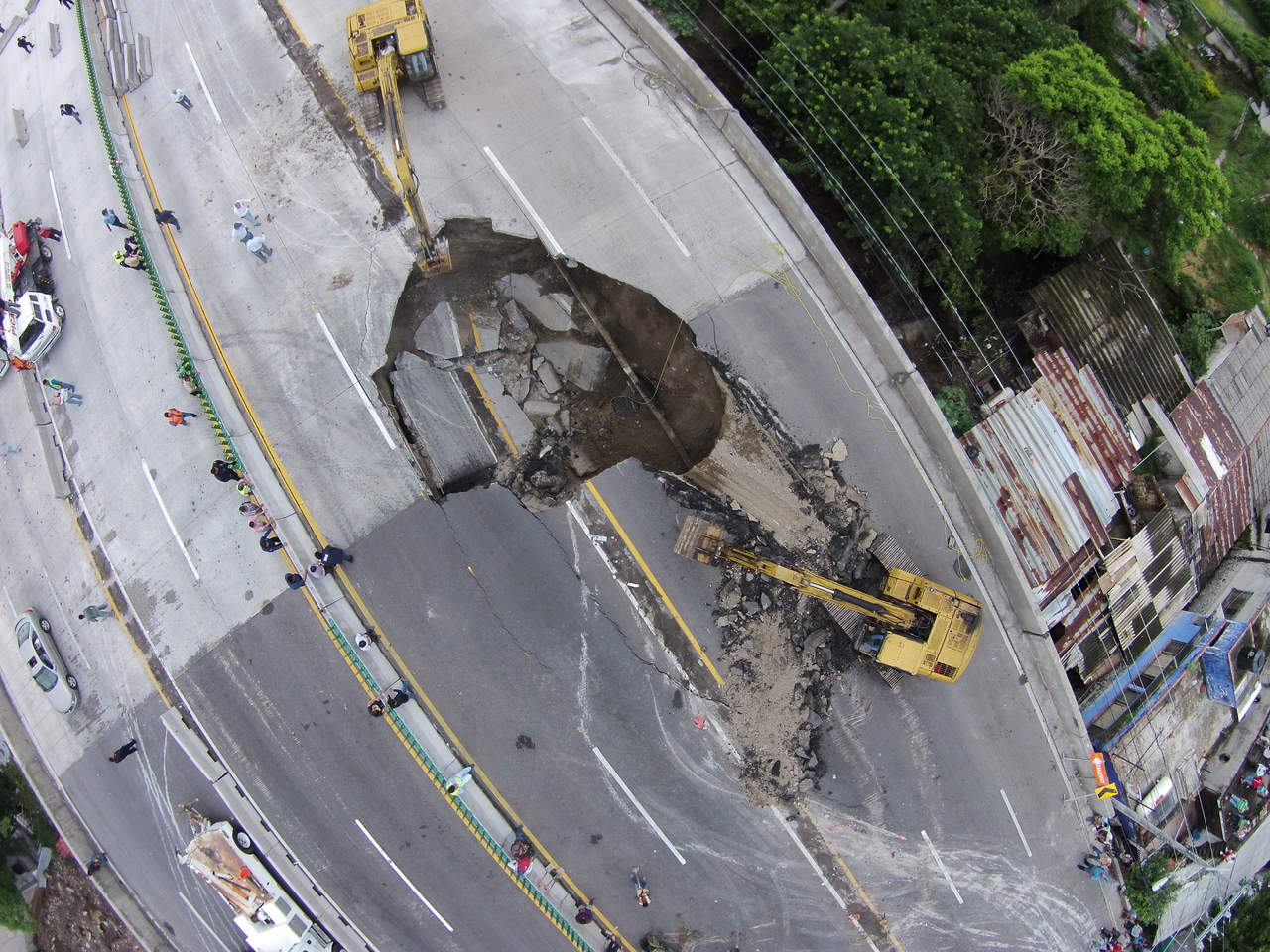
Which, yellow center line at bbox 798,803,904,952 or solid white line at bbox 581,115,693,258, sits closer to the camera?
yellow center line at bbox 798,803,904,952

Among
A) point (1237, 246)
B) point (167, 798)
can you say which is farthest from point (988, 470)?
point (167, 798)

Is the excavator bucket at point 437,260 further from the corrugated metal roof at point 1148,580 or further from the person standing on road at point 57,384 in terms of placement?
the corrugated metal roof at point 1148,580

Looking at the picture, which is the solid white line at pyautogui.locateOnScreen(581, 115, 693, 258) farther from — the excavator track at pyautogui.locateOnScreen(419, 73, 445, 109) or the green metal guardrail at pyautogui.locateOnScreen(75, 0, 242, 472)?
the green metal guardrail at pyautogui.locateOnScreen(75, 0, 242, 472)

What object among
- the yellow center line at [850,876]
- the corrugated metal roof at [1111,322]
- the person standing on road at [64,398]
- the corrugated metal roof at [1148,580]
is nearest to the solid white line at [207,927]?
the person standing on road at [64,398]

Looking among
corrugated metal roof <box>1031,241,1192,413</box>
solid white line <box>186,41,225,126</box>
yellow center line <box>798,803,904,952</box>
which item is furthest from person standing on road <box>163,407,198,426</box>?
corrugated metal roof <box>1031,241,1192,413</box>

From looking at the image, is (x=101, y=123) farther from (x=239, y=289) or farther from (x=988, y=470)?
(x=988, y=470)

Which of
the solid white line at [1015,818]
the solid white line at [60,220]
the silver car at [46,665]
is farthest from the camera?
the solid white line at [60,220]
